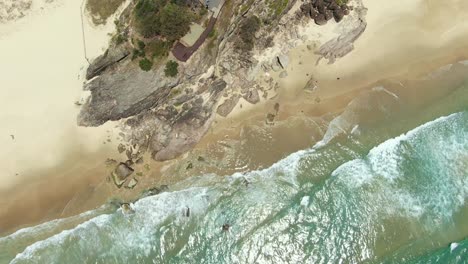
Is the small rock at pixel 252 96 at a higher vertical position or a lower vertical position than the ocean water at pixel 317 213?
higher

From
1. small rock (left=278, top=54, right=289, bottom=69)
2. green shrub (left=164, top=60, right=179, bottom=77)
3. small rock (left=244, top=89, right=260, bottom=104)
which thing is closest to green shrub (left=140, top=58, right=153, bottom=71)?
green shrub (left=164, top=60, right=179, bottom=77)

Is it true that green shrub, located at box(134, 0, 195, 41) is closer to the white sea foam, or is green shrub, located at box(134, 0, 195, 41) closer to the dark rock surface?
the dark rock surface

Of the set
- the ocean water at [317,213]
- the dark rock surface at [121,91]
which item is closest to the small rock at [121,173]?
the ocean water at [317,213]

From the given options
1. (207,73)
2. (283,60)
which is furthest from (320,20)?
(207,73)

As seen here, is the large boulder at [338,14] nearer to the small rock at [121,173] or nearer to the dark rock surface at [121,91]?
the dark rock surface at [121,91]

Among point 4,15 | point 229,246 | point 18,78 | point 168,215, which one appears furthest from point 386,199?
point 4,15

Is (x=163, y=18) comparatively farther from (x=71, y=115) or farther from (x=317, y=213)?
(x=317, y=213)
